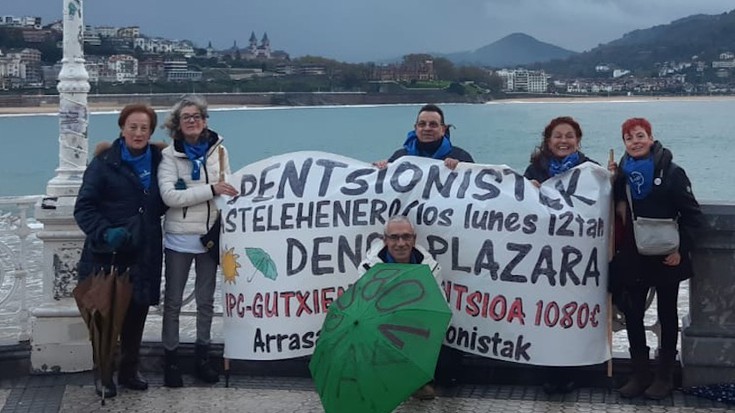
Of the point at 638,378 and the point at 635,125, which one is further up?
the point at 635,125

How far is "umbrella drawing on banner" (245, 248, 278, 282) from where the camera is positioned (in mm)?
5855

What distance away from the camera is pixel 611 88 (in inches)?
6412

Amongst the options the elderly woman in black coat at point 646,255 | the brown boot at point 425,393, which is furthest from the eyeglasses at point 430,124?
the brown boot at point 425,393

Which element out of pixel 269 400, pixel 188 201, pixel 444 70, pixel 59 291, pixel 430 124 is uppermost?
pixel 444 70

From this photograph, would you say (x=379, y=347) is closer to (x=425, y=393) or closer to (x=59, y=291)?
(x=425, y=393)

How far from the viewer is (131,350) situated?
5949 mm

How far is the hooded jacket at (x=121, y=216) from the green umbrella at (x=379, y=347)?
1.34m

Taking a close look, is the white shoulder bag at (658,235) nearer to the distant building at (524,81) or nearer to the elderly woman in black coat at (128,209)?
the elderly woman in black coat at (128,209)

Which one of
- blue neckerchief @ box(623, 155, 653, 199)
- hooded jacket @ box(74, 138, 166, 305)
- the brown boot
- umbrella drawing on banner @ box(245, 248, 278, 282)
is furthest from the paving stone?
blue neckerchief @ box(623, 155, 653, 199)

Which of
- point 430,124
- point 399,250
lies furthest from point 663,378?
point 430,124

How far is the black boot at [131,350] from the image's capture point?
5863 mm

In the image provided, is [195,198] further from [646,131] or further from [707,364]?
[707,364]

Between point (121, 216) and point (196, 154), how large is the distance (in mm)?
538

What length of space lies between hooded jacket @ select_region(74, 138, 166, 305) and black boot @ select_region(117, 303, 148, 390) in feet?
0.51
